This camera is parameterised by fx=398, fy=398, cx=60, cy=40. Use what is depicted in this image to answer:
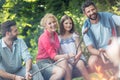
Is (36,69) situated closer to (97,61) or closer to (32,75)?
(32,75)

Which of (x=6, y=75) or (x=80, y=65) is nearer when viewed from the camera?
(x=6, y=75)

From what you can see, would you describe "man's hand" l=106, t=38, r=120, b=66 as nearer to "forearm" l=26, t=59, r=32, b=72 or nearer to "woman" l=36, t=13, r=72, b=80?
"woman" l=36, t=13, r=72, b=80

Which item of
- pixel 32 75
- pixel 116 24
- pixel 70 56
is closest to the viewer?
pixel 32 75

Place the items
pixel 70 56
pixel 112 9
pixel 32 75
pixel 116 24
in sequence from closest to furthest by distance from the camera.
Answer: pixel 32 75
pixel 70 56
pixel 116 24
pixel 112 9

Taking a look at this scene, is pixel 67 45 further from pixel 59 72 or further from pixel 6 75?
pixel 6 75

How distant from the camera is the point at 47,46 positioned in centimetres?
330

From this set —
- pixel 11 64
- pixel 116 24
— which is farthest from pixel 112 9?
pixel 11 64

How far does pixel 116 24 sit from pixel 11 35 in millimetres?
955

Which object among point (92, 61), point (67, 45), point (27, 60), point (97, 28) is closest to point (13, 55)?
point (27, 60)

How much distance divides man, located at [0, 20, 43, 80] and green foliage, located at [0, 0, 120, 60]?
4.65 ft

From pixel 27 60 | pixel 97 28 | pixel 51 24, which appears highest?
pixel 51 24

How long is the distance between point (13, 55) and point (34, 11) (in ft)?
7.14

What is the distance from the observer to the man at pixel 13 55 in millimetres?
3176

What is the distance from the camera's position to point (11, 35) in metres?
3.22
